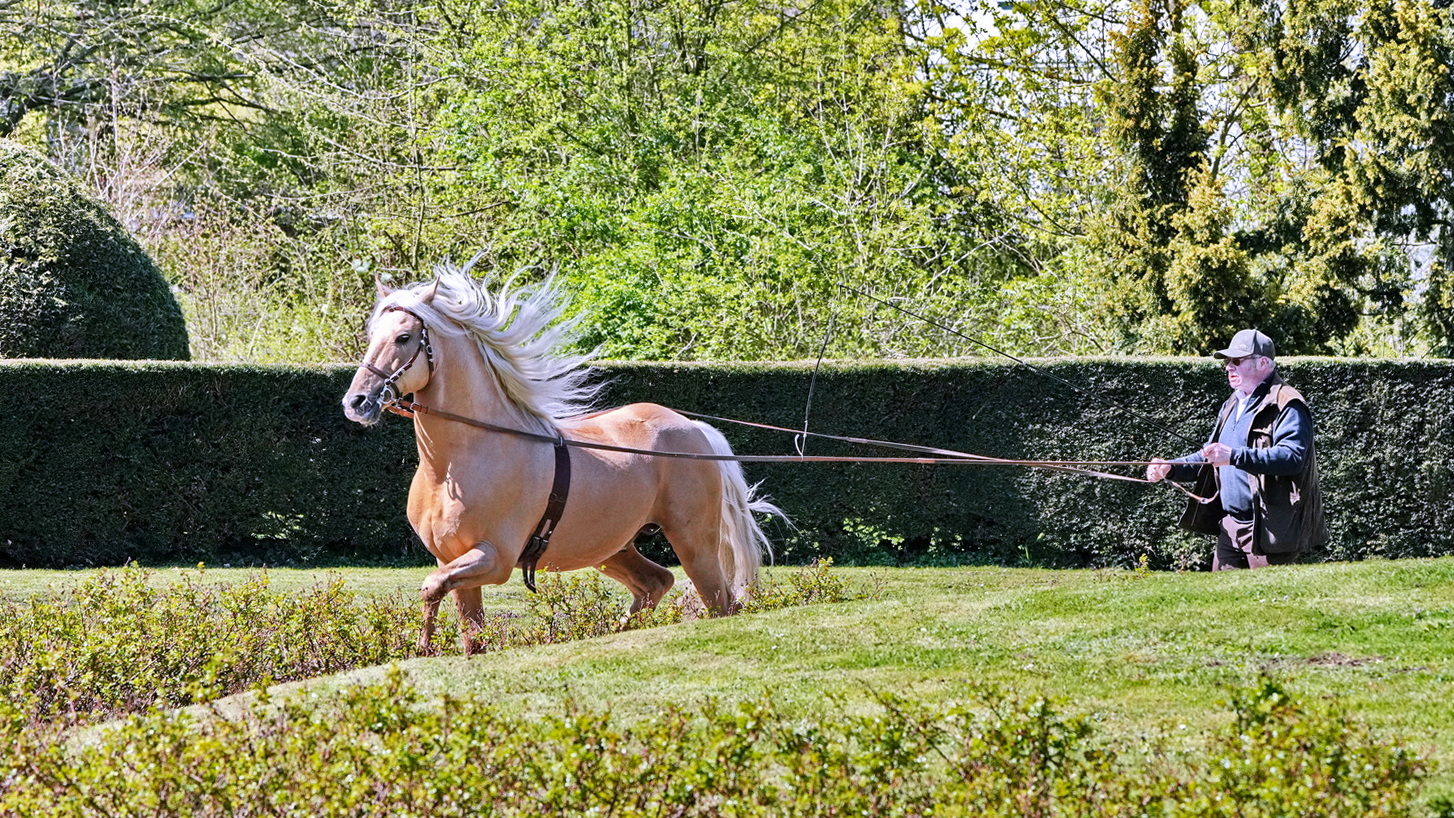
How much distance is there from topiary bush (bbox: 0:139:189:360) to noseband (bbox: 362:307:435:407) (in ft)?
25.2

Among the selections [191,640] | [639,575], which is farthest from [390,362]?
[639,575]

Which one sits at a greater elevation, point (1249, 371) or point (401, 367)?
point (1249, 371)

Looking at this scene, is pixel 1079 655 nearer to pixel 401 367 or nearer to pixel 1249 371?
pixel 1249 371

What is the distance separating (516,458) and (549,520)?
0.38m

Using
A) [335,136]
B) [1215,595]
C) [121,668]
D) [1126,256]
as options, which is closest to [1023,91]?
[1126,256]

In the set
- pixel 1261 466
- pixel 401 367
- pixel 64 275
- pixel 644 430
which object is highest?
pixel 64 275

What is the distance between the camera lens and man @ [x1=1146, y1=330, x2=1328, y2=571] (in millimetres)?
7742

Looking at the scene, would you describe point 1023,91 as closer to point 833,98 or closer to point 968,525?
point 833,98

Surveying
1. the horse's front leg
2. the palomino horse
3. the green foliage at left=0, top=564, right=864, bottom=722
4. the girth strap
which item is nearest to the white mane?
the palomino horse

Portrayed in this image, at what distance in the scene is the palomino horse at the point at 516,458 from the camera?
6.91m

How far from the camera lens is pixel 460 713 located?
4680 millimetres

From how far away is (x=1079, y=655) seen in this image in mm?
6375

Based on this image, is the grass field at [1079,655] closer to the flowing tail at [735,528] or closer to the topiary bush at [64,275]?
the flowing tail at [735,528]

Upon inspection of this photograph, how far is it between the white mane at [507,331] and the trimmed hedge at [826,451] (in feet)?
17.5
